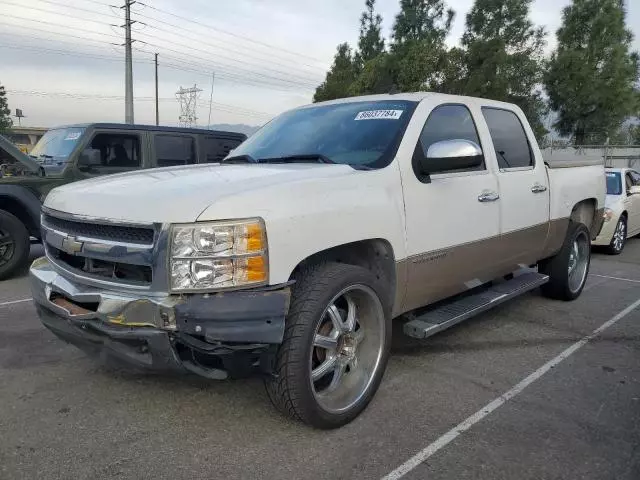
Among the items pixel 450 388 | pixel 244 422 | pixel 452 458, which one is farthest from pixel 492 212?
pixel 244 422

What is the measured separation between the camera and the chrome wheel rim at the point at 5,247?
6.54 metres

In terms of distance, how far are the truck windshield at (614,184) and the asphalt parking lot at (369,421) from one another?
6.24 meters

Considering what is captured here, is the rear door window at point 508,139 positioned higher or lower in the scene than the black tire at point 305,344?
higher

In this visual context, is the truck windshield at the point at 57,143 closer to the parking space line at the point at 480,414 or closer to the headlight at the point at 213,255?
the headlight at the point at 213,255

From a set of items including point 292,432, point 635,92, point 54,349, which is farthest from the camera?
point 635,92

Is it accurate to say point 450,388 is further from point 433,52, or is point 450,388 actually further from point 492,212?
point 433,52

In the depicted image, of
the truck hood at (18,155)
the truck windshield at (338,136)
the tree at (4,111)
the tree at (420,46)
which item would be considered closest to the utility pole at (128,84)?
the tree at (420,46)

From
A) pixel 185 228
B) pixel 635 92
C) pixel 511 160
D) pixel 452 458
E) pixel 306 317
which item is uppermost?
pixel 635 92

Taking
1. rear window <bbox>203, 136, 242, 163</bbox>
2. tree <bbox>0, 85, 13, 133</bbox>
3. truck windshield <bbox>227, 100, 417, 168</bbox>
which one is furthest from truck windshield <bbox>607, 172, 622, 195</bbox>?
tree <bbox>0, 85, 13, 133</bbox>

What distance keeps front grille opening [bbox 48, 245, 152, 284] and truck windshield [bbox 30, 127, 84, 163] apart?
16.5 feet

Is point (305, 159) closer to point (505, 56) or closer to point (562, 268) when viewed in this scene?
point (562, 268)

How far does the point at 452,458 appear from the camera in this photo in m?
2.78

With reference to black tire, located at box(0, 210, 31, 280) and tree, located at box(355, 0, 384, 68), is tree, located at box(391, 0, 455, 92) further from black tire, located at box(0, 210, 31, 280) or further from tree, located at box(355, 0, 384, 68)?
black tire, located at box(0, 210, 31, 280)

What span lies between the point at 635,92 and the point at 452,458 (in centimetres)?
4140
